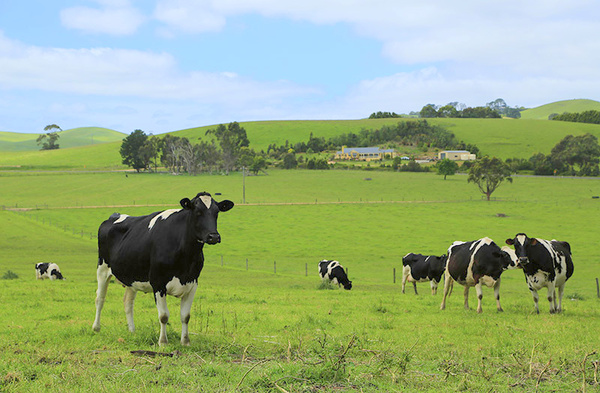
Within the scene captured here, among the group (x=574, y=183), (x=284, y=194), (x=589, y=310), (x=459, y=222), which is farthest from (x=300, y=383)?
(x=574, y=183)

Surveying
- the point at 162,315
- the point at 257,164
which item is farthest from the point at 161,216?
the point at 257,164

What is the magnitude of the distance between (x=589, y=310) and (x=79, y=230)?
55151 millimetres

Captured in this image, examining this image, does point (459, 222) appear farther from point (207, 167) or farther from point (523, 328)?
point (207, 167)

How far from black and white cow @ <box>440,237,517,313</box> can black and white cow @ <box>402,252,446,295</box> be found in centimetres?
742

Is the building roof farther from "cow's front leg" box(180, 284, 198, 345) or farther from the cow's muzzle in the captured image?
the cow's muzzle

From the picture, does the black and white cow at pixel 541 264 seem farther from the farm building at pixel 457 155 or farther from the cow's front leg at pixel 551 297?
the farm building at pixel 457 155

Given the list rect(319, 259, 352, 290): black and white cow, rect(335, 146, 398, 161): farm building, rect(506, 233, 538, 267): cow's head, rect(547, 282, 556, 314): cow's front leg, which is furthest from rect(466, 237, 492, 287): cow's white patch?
rect(335, 146, 398, 161): farm building


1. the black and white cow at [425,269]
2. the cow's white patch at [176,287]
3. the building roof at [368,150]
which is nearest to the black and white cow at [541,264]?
the black and white cow at [425,269]

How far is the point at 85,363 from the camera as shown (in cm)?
898

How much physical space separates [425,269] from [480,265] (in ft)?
32.5

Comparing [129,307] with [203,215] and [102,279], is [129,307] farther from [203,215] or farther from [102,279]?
[203,215]

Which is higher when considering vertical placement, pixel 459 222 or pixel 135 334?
pixel 135 334

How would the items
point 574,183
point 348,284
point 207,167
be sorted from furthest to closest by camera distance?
point 207,167, point 574,183, point 348,284

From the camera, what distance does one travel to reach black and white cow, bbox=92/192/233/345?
1059 centimetres
